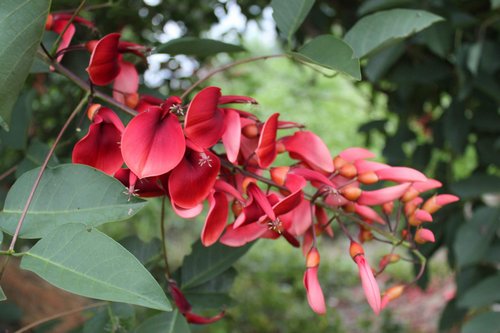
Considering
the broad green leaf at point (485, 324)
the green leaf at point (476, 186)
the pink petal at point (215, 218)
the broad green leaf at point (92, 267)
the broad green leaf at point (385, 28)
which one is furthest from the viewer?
the green leaf at point (476, 186)

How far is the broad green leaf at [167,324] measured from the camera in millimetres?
588

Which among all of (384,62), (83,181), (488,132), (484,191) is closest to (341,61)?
(83,181)

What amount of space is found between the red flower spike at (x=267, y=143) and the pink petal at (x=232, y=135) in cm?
2

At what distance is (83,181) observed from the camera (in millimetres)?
481

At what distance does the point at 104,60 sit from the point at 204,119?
12 centimetres

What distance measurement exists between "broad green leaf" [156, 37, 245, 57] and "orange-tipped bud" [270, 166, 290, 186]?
17cm

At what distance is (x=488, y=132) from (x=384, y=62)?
0.36 meters

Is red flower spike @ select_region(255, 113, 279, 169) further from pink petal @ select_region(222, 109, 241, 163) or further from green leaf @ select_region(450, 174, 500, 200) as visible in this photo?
green leaf @ select_region(450, 174, 500, 200)

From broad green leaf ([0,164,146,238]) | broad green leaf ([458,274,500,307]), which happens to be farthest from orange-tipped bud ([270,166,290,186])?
broad green leaf ([458,274,500,307])

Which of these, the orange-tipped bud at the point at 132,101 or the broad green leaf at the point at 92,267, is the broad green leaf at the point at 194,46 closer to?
the orange-tipped bud at the point at 132,101

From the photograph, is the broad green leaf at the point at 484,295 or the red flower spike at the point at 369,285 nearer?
the red flower spike at the point at 369,285

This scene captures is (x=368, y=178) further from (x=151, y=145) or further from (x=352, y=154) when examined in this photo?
(x=151, y=145)

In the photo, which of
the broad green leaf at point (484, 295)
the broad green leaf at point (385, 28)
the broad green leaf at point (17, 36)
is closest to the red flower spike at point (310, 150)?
the broad green leaf at point (385, 28)

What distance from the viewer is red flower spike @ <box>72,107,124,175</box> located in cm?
50
